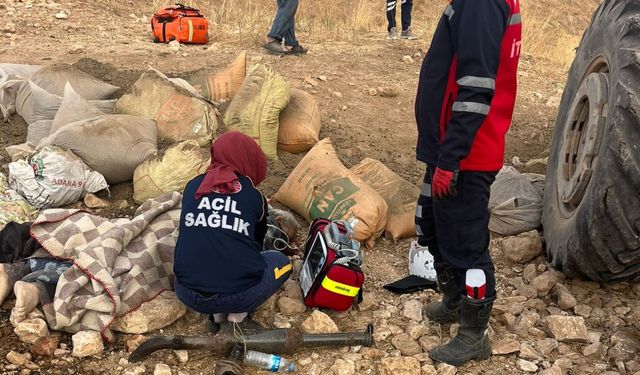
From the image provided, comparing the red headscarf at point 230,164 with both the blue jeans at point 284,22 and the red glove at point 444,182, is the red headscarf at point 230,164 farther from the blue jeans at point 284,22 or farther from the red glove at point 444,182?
the blue jeans at point 284,22

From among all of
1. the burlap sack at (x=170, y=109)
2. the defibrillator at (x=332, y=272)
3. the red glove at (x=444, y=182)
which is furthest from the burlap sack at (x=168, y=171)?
the red glove at (x=444, y=182)

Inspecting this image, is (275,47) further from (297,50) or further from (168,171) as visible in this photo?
(168,171)

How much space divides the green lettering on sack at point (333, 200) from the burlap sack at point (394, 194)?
0.86 feet

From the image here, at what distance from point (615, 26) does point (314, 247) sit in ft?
5.72

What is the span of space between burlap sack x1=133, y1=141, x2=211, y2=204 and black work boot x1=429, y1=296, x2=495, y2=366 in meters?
1.78

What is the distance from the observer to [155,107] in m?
4.24

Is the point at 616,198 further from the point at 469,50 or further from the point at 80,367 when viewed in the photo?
the point at 80,367

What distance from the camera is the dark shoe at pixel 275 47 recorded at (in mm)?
6621

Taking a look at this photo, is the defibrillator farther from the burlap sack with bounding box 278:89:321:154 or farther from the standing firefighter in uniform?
the burlap sack with bounding box 278:89:321:154

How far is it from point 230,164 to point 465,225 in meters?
1.01

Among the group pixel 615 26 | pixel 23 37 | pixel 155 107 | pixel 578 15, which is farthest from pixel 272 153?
pixel 578 15

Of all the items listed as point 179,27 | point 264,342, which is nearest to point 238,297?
point 264,342

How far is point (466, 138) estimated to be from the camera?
2279 mm

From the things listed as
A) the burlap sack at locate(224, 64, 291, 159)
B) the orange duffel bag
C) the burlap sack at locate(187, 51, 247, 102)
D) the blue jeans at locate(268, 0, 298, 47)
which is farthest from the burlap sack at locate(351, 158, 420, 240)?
the orange duffel bag
